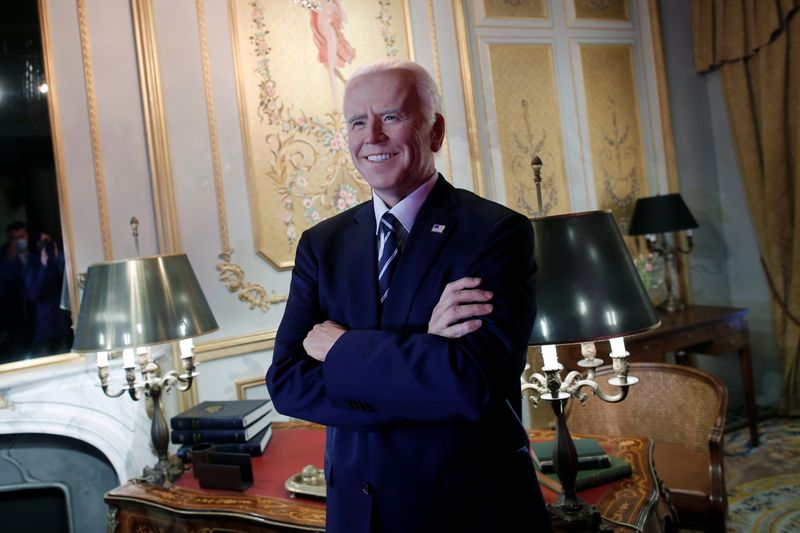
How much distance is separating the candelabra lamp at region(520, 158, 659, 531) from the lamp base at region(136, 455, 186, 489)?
3.93ft

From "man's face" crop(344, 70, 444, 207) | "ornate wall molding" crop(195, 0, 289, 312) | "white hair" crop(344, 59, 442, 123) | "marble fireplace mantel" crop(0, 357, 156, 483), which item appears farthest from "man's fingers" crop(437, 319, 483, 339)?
"ornate wall molding" crop(195, 0, 289, 312)

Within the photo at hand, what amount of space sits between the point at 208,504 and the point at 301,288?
818 mm

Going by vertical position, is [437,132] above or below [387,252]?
above

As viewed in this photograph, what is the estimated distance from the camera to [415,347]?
115 centimetres

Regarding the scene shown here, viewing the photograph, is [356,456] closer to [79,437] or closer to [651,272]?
[79,437]

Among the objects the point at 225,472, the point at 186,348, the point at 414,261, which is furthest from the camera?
the point at 186,348

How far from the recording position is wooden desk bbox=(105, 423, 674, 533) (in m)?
1.62

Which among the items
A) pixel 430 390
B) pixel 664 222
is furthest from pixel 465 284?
pixel 664 222

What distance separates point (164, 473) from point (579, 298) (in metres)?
1.41

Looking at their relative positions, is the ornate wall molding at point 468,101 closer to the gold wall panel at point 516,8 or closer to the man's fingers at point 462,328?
the gold wall panel at point 516,8

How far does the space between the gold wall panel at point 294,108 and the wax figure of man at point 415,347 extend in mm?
1795

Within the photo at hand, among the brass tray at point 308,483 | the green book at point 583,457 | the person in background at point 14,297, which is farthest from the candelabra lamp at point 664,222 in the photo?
the person in background at point 14,297

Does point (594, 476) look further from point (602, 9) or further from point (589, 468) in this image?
point (602, 9)

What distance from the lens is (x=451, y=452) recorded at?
3.85 ft
